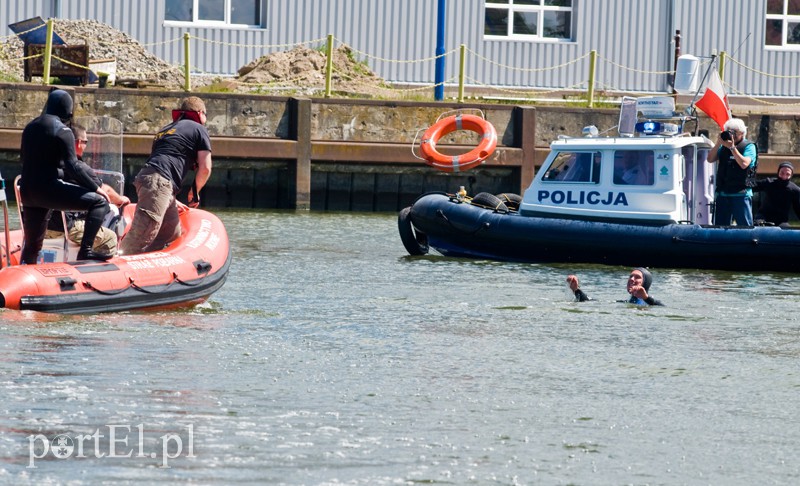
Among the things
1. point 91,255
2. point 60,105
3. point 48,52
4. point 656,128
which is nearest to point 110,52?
point 48,52

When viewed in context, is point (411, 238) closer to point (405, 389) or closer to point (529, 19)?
point (405, 389)

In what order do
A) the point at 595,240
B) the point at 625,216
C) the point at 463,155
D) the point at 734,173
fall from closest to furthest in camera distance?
the point at 734,173 < the point at 595,240 < the point at 625,216 < the point at 463,155

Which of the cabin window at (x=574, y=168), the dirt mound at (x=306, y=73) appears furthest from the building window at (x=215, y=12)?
the cabin window at (x=574, y=168)

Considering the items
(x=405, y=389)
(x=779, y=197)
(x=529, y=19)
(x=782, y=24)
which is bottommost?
(x=405, y=389)

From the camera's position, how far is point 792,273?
1394 centimetres

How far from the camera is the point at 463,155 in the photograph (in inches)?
706

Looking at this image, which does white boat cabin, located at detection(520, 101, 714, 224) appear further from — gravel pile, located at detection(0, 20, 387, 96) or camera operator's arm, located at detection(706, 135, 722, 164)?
gravel pile, located at detection(0, 20, 387, 96)

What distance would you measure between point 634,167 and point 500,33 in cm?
995

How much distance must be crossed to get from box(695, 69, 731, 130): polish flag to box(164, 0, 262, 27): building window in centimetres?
1028

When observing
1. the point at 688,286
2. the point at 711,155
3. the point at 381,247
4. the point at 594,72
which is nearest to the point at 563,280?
the point at 688,286

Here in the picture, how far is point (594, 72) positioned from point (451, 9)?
2.69 metres

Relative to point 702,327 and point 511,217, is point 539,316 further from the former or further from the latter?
point 511,217

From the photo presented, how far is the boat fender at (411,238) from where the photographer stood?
15.6 m

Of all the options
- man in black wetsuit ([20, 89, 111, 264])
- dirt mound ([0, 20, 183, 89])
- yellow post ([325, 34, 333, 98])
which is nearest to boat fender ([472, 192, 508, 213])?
yellow post ([325, 34, 333, 98])
